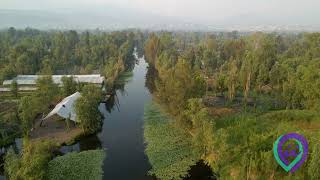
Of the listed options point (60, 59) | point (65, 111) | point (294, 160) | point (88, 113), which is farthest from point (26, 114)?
point (60, 59)

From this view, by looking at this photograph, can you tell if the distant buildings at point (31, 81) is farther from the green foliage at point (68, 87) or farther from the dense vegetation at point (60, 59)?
the green foliage at point (68, 87)

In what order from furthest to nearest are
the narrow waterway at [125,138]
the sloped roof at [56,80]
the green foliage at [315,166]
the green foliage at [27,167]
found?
the sloped roof at [56,80], the narrow waterway at [125,138], the green foliage at [27,167], the green foliage at [315,166]

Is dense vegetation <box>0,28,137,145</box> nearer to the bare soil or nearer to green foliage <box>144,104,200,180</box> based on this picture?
the bare soil

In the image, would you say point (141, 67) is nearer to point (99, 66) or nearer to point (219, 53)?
point (99, 66)

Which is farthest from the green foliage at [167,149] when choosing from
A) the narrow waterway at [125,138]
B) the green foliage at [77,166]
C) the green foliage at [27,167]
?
the green foliage at [27,167]

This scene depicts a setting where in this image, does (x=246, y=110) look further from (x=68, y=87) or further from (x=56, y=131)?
(x=68, y=87)

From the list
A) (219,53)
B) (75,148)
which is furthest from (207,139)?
(219,53)

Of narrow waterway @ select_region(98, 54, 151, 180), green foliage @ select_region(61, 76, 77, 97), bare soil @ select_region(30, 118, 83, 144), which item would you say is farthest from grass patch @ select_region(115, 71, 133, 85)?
bare soil @ select_region(30, 118, 83, 144)
